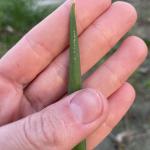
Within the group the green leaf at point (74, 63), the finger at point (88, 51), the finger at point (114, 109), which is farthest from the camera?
the finger at point (114, 109)

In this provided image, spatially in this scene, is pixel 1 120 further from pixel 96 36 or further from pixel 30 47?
pixel 96 36

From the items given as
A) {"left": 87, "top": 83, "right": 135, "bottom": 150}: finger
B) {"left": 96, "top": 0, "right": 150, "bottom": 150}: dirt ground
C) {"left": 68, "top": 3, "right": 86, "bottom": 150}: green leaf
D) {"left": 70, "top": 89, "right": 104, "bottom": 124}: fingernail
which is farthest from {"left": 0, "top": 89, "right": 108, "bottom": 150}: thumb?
{"left": 96, "top": 0, "right": 150, "bottom": 150}: dirt ground

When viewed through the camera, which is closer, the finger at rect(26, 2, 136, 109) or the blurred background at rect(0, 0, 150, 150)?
the finger at rect(26, 2, 136, 109)

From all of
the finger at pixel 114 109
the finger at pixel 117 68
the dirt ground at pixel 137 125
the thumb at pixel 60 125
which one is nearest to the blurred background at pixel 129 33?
the dirt ground at pixel 137 125

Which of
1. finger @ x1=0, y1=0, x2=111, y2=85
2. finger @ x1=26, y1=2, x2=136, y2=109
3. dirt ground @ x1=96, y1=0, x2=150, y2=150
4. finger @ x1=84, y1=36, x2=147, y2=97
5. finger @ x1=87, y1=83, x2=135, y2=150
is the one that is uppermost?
finger @ x1=0, y1=0, x2=111, y2=85

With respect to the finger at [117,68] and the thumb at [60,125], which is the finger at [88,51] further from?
the thumb at [60,125]

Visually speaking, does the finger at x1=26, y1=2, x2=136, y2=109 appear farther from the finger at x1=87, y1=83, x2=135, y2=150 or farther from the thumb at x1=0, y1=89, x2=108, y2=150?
the thumb at x1=0, y1=89, x2=108, y2=150
